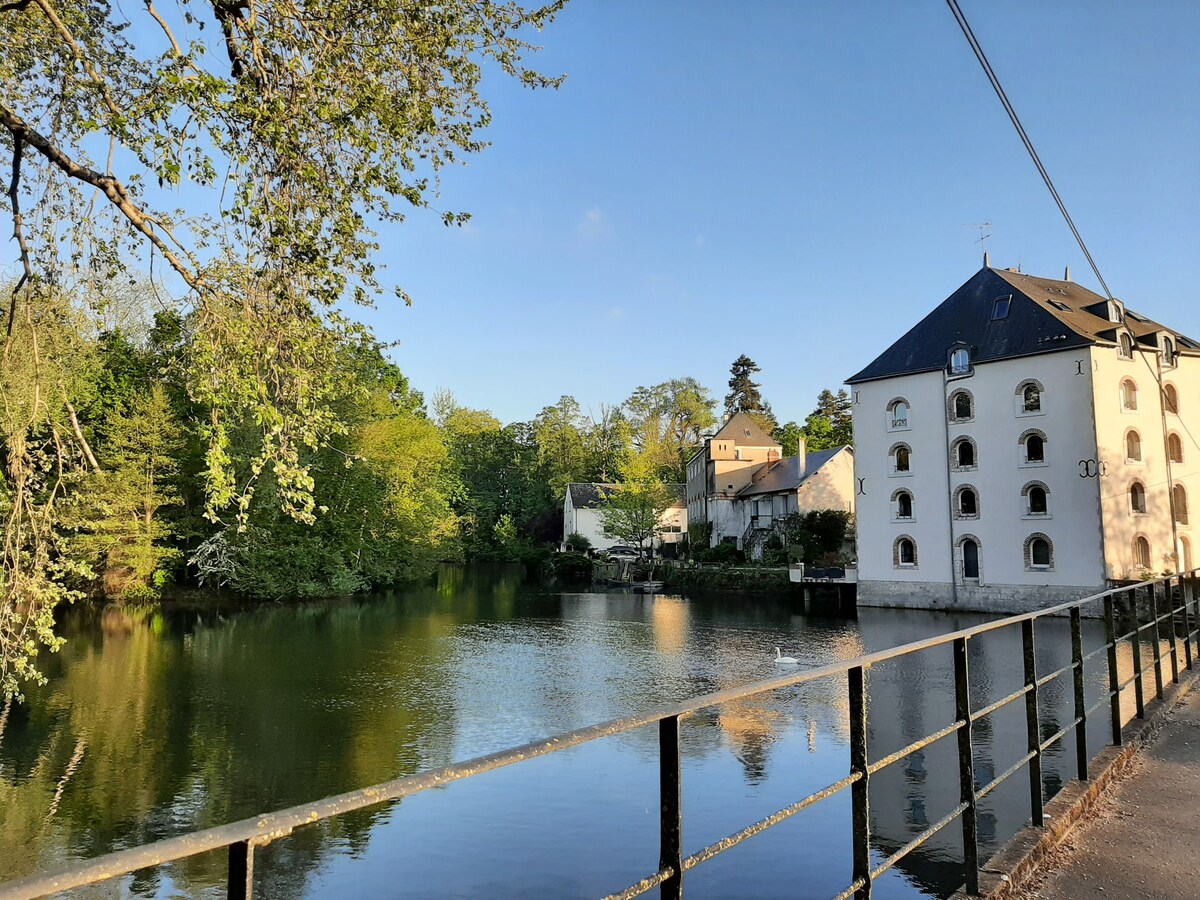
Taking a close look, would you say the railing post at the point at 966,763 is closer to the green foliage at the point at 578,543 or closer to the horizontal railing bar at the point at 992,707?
the horizontal railing bar at the point at 992,707

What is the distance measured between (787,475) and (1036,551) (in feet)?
65.3

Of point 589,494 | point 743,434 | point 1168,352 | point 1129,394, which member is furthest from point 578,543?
point 1168,352

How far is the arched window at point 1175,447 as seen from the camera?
109ft

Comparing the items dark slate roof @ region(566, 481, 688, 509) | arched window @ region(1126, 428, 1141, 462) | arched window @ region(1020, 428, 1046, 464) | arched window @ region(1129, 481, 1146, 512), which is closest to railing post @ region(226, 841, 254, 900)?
arched window @ region(1020, 428, 1046, 464)

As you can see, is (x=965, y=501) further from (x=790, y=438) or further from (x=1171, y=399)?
(x=790, y=438)

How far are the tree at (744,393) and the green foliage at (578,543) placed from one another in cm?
3013

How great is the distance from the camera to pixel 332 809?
1.40 metres

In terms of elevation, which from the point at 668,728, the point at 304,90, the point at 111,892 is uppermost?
the point at 304,90

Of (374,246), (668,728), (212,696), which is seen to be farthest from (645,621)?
(668,728)

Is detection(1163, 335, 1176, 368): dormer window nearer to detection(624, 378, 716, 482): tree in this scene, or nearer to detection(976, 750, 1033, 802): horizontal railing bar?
detection(976, 750, 1033, 802): horizontal railing bar

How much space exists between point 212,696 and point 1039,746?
17.3 metres

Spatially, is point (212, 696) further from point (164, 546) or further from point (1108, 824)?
point (164, 546)

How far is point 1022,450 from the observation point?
32.5 meters

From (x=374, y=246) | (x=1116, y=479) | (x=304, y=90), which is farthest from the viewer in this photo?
(x=1116, y=479)
